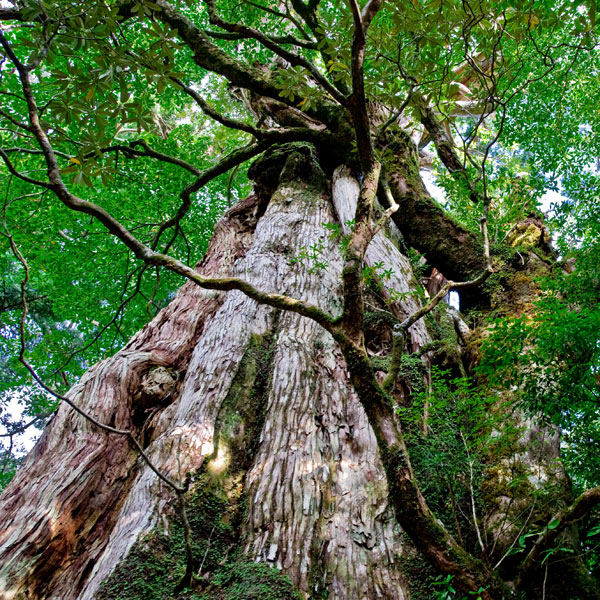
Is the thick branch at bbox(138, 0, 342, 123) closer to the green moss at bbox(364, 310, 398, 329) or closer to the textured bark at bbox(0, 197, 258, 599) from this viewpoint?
the green moss at bbox(364, 310, 398, 329)

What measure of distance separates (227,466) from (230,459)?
6cm

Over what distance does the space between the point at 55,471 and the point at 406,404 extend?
2.47m

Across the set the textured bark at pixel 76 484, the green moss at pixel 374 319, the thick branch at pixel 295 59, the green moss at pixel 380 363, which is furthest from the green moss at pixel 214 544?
the thick branch at pixel 295 59

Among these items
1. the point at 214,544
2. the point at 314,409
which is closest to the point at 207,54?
the point at 314,409

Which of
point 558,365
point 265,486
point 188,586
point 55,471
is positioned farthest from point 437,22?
point 55,471

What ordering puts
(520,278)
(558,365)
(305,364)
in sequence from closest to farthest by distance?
(558,365) < (305,364) < (520,278)

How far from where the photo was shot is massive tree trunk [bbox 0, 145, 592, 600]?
2.21 meters

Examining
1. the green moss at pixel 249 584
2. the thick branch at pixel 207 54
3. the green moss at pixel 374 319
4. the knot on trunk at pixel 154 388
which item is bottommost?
the green moss at pixel 249 584

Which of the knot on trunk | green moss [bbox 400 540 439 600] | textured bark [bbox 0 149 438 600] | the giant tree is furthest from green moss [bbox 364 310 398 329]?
green moss [bbox 400 540 439 600]

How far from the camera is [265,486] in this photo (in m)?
2.57

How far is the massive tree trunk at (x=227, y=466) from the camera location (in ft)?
7.27

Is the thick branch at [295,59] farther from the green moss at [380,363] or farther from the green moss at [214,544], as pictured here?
the green moss at [214,544]

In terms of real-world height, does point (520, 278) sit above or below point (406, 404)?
above

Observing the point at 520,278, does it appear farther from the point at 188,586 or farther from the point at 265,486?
the point at 188,586
